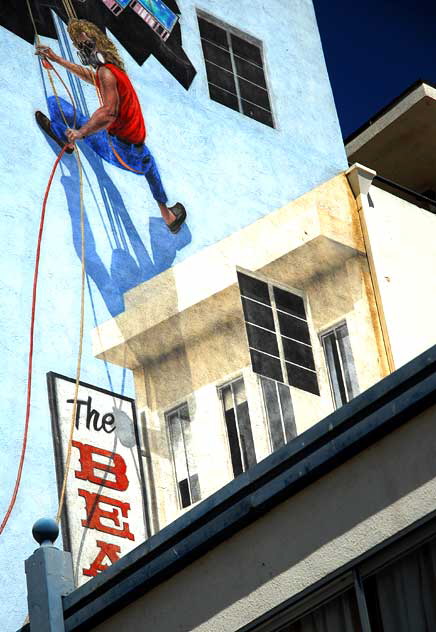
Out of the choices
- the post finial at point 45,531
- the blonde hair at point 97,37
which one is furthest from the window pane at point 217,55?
the post finial at point 45,531

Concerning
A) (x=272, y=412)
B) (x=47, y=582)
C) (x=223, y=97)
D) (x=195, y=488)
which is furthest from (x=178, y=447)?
(x=47, y=582)

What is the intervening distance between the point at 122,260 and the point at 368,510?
27.9 ft

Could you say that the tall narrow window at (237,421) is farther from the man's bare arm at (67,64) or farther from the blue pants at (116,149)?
the man's bare arm at (67,64)

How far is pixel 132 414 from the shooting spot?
15.3 metres

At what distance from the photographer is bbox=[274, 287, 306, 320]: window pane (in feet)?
56.0

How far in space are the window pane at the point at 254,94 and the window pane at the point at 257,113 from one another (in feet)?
0.30

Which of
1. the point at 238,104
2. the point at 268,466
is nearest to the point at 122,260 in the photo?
the point at 238,104

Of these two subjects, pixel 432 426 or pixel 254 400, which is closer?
pixel 432 426

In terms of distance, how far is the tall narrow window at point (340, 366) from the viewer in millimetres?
17172

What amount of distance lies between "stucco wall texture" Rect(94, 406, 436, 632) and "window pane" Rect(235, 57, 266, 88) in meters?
11.7

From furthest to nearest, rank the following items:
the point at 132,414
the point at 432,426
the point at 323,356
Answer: the point at 323,356, the point at 132,414, the point at 432,426

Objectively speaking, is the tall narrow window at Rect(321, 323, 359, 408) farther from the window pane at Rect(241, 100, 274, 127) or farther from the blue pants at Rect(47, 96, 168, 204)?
the window pane at Rect(241, 100, 274, 127)

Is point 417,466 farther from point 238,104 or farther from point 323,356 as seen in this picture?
point 238,104

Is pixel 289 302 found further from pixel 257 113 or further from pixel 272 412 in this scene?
pixel 257 113
